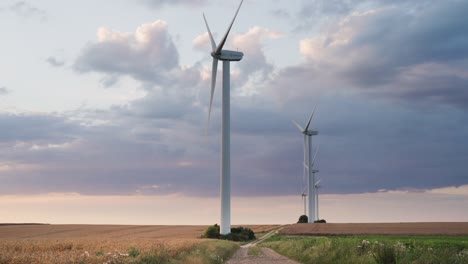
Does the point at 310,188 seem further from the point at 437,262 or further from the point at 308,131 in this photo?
the point at 437,262

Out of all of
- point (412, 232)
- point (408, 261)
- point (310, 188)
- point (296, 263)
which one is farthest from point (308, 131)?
point (408, 261)

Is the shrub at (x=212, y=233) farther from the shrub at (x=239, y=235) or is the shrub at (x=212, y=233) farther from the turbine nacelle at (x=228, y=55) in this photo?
the turbine nacelle at (x=228, y=55)

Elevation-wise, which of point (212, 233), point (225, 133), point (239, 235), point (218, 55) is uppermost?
point (218, 55)

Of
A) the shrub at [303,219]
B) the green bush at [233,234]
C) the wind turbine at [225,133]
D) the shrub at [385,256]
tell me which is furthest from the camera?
the shrub at [303,219]

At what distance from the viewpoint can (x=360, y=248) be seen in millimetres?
28984

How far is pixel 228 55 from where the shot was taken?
82.6m

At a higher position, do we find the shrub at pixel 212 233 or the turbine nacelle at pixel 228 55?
the turbine nacelle at pixel 228 55

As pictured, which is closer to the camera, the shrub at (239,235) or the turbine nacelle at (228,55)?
the shrub at (239,235)

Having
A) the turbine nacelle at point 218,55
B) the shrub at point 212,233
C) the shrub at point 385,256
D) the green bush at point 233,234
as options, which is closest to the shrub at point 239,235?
the green bush at point 233,234

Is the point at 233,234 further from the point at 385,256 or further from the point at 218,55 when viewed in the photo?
the point at 385,256

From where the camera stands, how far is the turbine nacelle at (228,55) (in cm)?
8212

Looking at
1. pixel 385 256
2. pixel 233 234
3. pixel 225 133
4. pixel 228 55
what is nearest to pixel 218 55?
pixel 228 55

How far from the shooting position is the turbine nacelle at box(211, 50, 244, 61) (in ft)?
269

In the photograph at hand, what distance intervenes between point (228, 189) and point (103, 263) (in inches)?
2391
